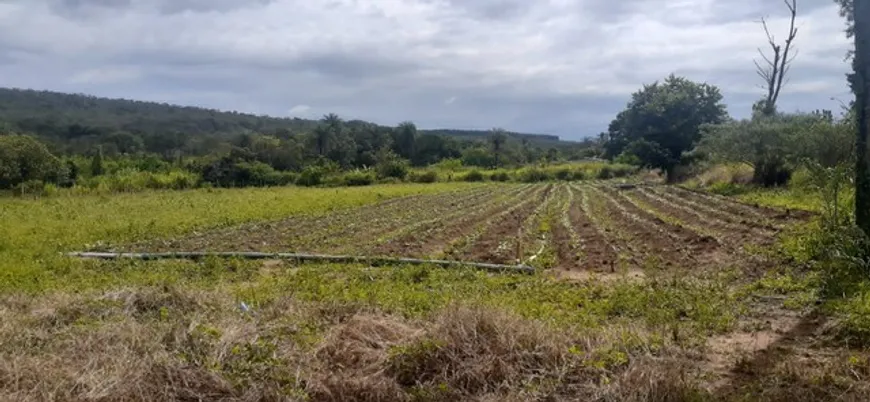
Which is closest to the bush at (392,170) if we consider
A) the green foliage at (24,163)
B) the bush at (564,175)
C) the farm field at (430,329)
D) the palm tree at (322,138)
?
the bush at (564,175)

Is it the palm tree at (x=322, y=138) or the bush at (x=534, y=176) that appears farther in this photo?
the palm tree at (x=322, y=138)

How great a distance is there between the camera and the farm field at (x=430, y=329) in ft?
15.5

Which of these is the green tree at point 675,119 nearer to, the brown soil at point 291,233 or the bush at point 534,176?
the bush at point 534,176

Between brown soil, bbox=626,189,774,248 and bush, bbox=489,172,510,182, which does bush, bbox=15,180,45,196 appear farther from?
bush, bbox=489,172,510,182

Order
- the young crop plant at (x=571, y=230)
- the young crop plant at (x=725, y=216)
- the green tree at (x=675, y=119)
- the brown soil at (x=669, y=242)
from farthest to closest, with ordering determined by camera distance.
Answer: the green tree at (x=675, y=119) → the young crop plant at (x=725, y=216) → the young crop plant at (x=571, y=230) → the brown soil at (x=669, y=242)

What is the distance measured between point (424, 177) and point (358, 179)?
5.59 m

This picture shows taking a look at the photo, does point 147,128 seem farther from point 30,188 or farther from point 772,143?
point 772,143

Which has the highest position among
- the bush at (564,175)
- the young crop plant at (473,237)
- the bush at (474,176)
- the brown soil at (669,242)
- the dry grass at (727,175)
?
the dry grass at (727,175)

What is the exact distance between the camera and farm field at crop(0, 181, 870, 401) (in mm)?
4727

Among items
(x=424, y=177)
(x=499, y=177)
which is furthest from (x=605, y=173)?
(x=424, y=177)

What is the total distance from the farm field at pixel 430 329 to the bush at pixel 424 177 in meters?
39.4

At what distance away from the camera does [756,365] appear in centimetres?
520

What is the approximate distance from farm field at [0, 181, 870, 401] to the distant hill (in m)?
77.1

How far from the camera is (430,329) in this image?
17.9 ft
